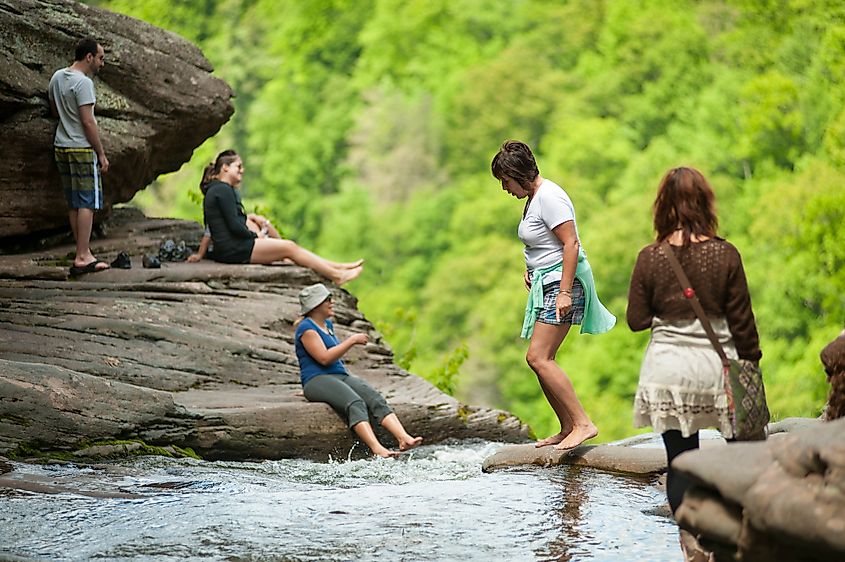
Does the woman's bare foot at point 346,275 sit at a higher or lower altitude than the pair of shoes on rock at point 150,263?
higher

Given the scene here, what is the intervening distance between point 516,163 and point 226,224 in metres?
6.50

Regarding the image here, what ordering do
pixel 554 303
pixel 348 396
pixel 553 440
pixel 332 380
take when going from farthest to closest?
pixel 332 380 < pixel 348 396 < pixel 553 440 < pixel 554 303

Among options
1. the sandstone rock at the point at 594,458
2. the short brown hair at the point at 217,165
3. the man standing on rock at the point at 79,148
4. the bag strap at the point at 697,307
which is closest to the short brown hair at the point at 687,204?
the bag strap at the point at 697,307

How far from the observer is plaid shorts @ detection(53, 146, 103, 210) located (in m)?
11.8

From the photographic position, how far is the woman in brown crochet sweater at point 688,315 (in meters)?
5.18

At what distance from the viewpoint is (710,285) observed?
518 centimetres

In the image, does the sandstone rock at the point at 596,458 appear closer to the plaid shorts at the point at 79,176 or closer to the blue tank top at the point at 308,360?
the blue tank top at the point at 308,360

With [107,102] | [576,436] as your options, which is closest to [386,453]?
[576,436]

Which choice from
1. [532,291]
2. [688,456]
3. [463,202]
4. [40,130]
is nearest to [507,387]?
[463,202]

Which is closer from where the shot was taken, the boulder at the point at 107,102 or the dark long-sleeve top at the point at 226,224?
the boulder at the point at 107,102

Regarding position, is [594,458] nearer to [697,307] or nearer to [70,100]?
[697,307]

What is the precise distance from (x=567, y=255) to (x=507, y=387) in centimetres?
3798

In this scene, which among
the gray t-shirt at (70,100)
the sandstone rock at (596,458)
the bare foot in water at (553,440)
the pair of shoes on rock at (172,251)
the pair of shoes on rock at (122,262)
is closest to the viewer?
the sandstone rock at (596,458)

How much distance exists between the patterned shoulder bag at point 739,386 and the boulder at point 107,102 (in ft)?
28.6
